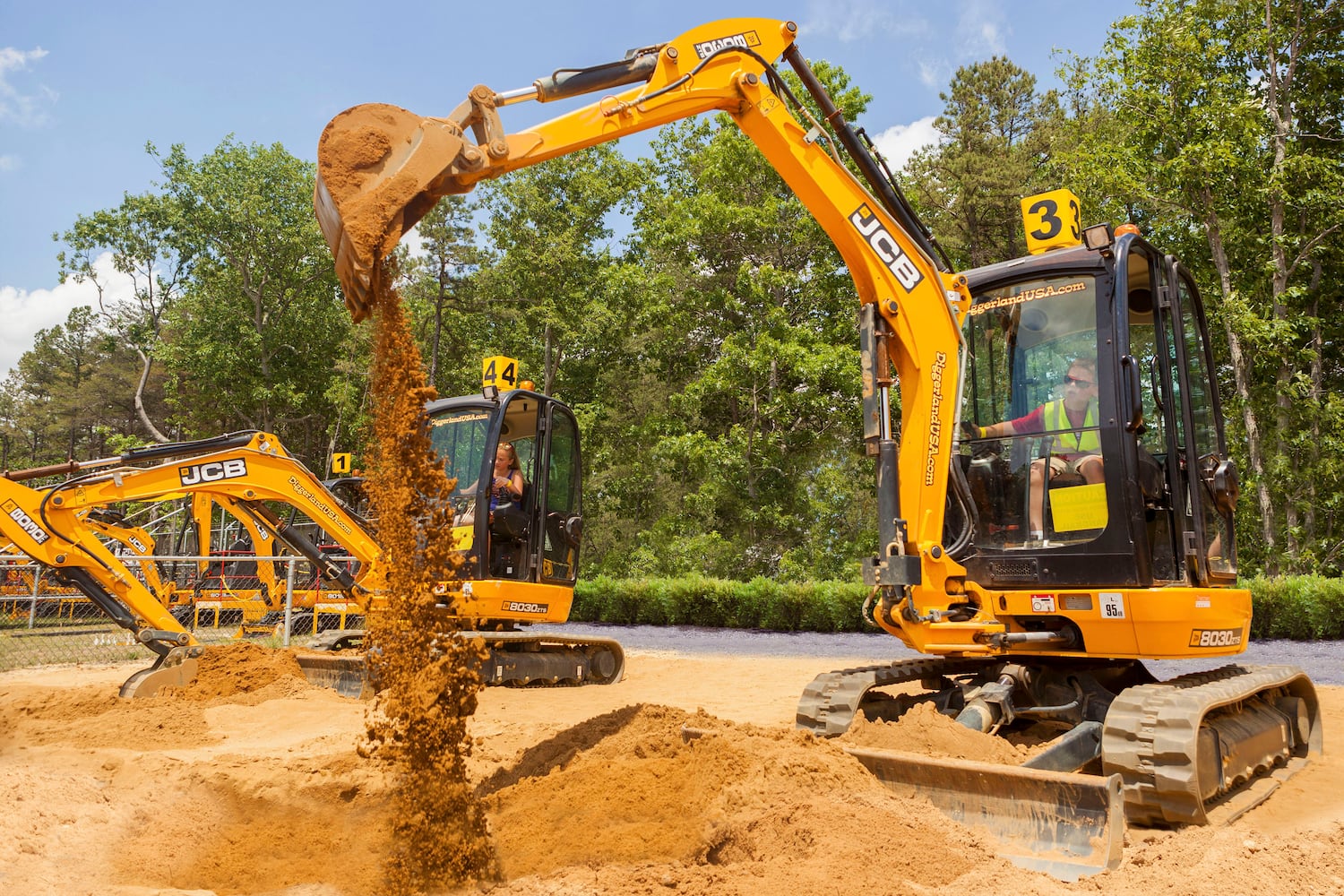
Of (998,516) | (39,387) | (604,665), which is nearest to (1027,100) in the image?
(604,665)

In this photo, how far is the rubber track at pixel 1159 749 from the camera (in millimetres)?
4391

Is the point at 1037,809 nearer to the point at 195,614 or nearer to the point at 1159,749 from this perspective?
the point at 1159,749

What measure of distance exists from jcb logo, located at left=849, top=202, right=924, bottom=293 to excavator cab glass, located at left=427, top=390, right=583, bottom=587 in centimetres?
449

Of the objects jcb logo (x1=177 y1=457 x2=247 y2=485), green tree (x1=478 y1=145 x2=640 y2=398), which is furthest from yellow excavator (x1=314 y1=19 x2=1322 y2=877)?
green tree (x1=478 y1=145 x2=640 y2=398)

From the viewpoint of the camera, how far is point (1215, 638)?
545cm

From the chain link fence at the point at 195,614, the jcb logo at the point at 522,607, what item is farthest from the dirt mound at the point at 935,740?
the chain link fence at the point at 195,614

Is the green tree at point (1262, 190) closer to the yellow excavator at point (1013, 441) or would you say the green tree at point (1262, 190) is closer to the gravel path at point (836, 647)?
the gravel path at point (836, 647)

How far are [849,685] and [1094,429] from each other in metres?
2.03

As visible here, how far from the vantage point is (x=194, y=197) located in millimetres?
31969

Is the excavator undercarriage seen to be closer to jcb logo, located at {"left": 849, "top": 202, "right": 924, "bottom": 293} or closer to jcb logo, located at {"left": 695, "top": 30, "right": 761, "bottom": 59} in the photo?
jcb logo, located at {"left": 849, "top": 202, "right": 924, "bottom": 293}

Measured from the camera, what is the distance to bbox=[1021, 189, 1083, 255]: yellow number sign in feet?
20.5

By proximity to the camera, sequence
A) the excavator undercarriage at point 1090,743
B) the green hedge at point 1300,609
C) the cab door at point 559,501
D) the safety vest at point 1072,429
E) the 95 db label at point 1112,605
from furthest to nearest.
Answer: the green hedge at point 1300,609 < the cab door at point 559,501 < the safety vest at point 1072,429 < the 95 db label at point 1112,605 < the excavator undercarriage at point 1090,743

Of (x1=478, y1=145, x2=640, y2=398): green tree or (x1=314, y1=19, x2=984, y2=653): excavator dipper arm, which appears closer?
(x1=314, y1=19, x2=984, y2=653): excavator dipper arm

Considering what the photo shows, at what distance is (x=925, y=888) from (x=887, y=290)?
3.50 m
